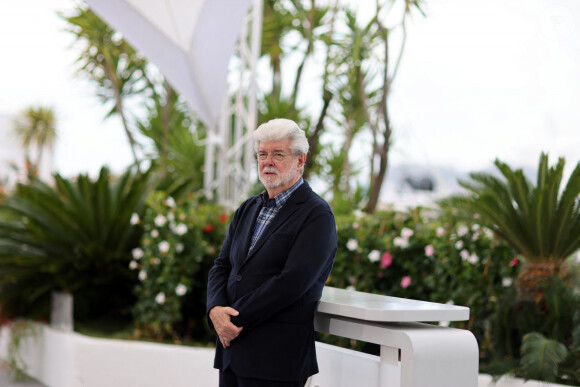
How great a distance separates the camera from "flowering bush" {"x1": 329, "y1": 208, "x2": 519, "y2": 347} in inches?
153

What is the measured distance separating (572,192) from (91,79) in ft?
32.4

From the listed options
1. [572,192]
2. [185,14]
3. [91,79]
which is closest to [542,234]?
[572,192]

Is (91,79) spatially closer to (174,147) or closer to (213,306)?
(174,147)

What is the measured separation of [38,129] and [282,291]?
820 inches

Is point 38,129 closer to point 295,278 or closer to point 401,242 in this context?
point 401,242

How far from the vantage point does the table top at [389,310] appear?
189 cm

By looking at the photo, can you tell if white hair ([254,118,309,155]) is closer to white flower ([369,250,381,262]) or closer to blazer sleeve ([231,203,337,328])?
blazer sleeve ([231,203,337,328])

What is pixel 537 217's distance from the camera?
368cm

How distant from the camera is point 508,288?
380 centimetres

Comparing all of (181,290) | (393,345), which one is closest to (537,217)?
(393,345)

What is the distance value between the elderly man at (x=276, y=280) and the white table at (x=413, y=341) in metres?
0.14

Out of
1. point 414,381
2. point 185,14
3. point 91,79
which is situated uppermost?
point 91,79

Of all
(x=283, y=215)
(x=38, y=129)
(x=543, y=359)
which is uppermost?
(x=38, y=129)

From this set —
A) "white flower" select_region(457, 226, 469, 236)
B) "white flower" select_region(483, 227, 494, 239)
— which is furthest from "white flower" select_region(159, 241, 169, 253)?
"white flower" select_region(483, 227, 494, 239)
